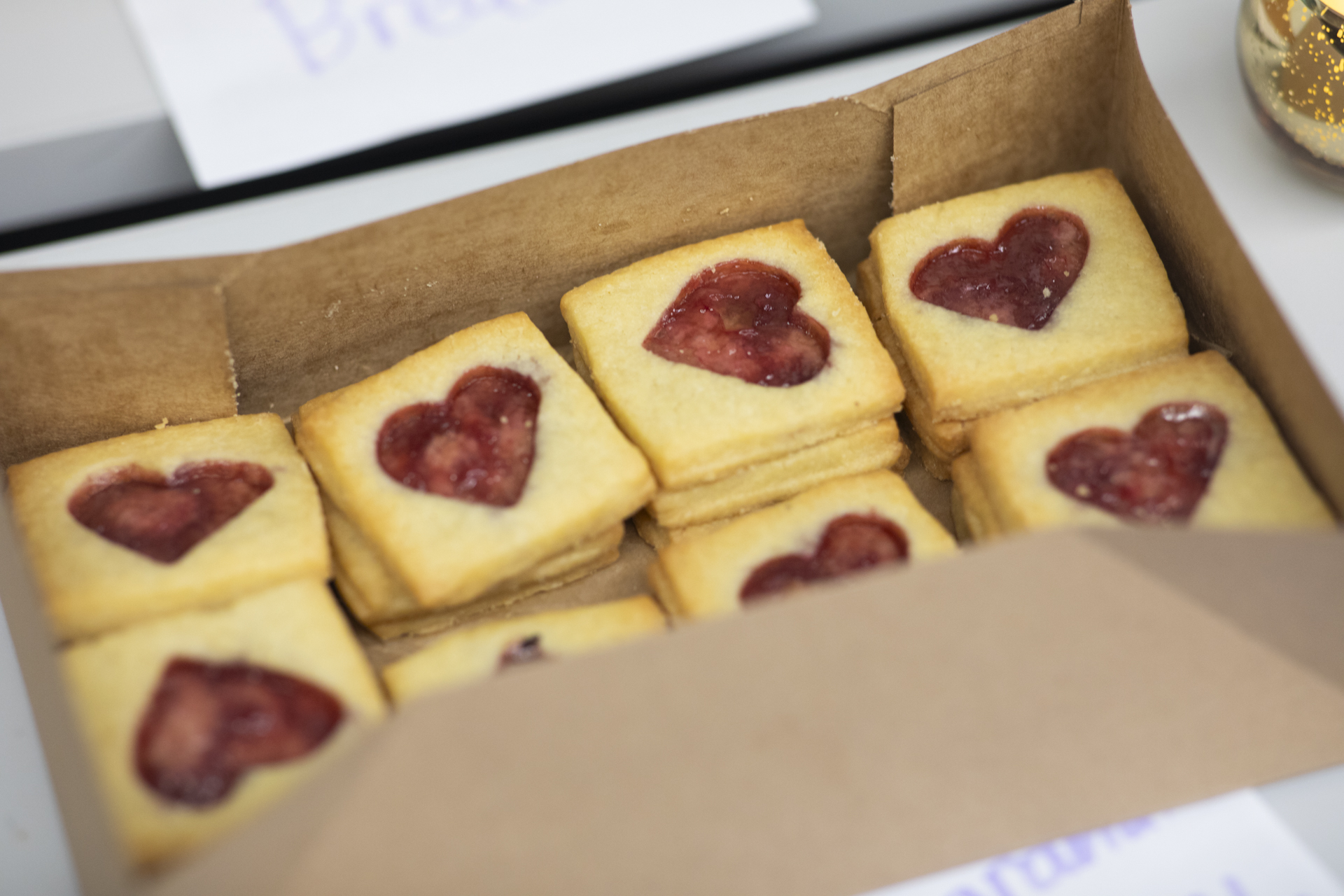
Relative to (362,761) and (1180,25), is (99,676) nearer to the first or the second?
(362,761)

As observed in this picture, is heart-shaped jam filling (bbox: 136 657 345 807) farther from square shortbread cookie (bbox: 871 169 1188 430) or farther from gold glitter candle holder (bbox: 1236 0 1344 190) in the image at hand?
gold glitter candle holder (bbox: 1236 0 1344 190)

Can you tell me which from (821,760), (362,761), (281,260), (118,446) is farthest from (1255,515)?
(118,446)

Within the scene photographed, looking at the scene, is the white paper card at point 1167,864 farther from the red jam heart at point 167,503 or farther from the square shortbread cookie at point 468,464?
the red jam heart at point 167,503

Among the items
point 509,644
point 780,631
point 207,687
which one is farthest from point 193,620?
point 780,631

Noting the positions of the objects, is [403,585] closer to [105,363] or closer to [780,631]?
[105,363]

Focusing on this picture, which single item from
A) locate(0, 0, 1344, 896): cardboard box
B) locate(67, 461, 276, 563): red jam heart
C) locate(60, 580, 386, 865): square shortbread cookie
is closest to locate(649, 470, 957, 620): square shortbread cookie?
locate(0, 0, 1344, 896): cardboard box

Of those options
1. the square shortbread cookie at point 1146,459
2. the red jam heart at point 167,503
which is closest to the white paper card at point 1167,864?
the square shortbread cookie at point 1146,459
